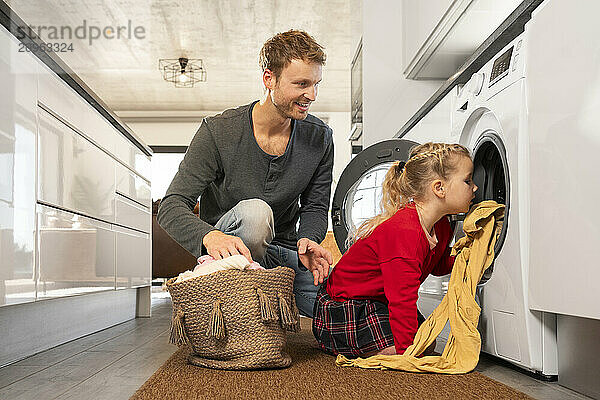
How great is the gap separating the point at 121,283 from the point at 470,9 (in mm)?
1983

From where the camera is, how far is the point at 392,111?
391 cm

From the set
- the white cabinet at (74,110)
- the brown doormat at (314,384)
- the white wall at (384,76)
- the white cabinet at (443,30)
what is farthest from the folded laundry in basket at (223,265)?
the white wall at (384,76)

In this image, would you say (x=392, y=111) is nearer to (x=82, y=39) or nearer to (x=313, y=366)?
(x=313, y=366)

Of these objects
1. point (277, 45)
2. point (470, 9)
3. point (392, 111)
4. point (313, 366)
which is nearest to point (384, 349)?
point (313, 366)

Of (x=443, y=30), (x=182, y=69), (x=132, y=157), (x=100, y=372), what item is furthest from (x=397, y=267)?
(x=182, y=69)

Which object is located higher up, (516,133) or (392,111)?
(392,111)

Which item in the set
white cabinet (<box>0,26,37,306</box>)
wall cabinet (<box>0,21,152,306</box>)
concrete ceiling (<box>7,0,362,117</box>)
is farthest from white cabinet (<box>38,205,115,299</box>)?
concrete ceiling (<box>7,0,362,117</box>)

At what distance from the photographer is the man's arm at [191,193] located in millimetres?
1798

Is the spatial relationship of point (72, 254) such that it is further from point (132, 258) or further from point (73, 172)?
point (132, 258)

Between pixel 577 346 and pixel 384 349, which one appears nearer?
pixel 577 346

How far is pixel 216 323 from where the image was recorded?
1.57 m

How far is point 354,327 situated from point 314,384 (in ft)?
1.28

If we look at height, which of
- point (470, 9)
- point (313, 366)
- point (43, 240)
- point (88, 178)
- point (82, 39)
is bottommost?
point (313, 366)

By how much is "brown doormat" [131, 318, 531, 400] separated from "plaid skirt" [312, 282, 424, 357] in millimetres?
117
